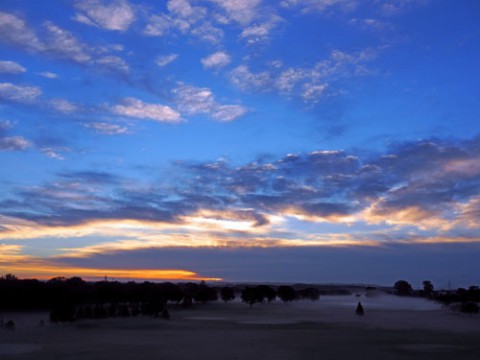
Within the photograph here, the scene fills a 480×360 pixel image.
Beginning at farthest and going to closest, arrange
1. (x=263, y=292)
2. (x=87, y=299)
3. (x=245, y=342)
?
(x=263, y=292)
(x=87, y=299)
(x=245, y=342)

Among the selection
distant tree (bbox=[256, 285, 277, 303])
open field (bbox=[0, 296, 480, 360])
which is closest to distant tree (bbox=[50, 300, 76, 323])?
open field (bbox=[0, 296, 480, 360])

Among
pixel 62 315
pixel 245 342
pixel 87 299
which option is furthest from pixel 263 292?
pixel 245 342

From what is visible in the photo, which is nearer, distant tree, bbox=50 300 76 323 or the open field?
the open field

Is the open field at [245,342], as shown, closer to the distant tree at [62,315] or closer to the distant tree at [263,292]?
the distant tree at [62,315]

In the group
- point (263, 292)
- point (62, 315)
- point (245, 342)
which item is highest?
point (263, 292)

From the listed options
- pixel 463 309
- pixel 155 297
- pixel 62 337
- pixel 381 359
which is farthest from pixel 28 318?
pixel 463 309

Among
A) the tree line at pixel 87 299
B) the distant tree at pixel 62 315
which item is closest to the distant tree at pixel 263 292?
the tree line at pixel 87 299

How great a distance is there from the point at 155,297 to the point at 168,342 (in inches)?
2670

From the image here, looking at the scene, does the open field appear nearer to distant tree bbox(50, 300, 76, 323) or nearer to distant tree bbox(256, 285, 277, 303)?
distant tree bbox(50, 300, 76, 323)

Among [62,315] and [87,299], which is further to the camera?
[87,299]

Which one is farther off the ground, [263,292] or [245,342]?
[263,292]

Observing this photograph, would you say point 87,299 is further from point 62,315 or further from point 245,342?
point 245,342

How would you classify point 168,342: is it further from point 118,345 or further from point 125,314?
point 125,314

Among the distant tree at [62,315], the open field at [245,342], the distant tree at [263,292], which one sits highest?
the distant tree at [263,292]
